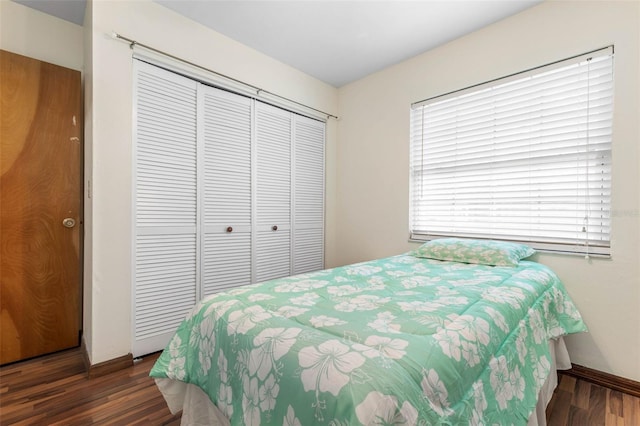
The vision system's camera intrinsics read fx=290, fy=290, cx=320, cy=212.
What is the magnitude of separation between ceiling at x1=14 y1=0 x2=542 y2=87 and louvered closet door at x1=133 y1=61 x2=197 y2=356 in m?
0.63

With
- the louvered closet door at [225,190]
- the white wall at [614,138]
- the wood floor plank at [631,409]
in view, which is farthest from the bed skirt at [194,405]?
the louvered closet door at [225,190]

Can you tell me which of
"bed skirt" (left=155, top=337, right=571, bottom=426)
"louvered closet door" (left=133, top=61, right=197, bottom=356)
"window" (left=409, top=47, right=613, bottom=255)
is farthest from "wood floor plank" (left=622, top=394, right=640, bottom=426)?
"louvered closet door" (left=133, top=61, right=197, bottom=356)

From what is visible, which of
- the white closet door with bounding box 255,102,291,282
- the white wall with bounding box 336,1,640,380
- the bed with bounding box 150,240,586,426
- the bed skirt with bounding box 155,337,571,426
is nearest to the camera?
the bed with bounding box 150,240,586,426

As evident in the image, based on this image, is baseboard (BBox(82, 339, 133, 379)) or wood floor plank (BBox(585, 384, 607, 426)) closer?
wood floor plank (BBox(585, 384, 607, 426))

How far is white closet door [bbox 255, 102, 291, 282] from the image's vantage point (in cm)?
282

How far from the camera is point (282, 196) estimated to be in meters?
3.02

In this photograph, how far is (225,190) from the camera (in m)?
2.56

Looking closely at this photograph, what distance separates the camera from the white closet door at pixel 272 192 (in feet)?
9.25

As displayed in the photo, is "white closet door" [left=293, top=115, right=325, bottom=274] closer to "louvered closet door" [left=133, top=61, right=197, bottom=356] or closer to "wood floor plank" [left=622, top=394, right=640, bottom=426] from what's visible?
"louvered closet door" [left=133, top=61, right=197, bottom=356]

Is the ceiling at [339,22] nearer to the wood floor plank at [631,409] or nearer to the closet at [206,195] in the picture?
the closet at [206,195]

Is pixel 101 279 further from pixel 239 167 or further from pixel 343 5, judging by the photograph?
pixel 343 5

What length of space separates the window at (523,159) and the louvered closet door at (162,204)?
6.67 ft

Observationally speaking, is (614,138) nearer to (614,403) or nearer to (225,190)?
(614,403)

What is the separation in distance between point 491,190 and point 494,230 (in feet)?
1.07
